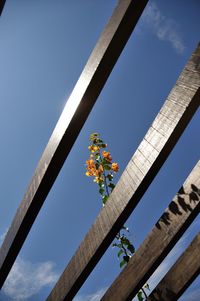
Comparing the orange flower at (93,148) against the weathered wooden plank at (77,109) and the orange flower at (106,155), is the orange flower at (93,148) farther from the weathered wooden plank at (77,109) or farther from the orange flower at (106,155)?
the weathered wooden plank at (77,109)

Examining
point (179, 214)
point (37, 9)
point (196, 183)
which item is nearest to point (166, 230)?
point (179, 214)

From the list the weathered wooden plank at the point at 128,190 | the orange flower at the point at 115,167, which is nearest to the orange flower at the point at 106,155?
the orange flower at the point at 115,167

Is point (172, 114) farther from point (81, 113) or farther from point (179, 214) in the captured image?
point (179, 214)

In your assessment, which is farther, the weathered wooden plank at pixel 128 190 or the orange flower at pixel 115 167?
the orange flower at pixel 115 167

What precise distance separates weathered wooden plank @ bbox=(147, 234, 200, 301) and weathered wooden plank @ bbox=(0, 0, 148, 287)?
0.94 metres

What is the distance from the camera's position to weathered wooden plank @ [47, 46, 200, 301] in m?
1.39

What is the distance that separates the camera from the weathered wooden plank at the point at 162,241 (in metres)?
1.58

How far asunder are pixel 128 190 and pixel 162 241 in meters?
0.38

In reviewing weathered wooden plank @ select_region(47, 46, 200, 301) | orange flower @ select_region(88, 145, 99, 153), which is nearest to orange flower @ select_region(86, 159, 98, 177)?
orange flower @ select_region(88, 145, 99, 153)

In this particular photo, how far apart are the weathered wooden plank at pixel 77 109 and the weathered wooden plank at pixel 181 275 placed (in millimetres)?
938

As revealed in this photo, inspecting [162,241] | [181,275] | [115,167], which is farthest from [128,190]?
[115,167]

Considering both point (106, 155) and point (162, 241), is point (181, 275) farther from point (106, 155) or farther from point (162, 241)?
point (106, 155)

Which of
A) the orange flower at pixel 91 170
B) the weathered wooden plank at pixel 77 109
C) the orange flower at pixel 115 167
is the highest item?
the weathered wooden plank at pixel 77 109

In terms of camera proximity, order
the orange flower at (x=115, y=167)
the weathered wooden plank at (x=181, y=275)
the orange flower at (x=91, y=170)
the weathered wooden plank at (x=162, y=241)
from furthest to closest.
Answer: the orange flower at (x=91, y=170)
the orange flower at (x=115, y=167)
the weathered wooden plank at (x=181, y=275)
the weathered wooden plank at (x=162, y=241)
